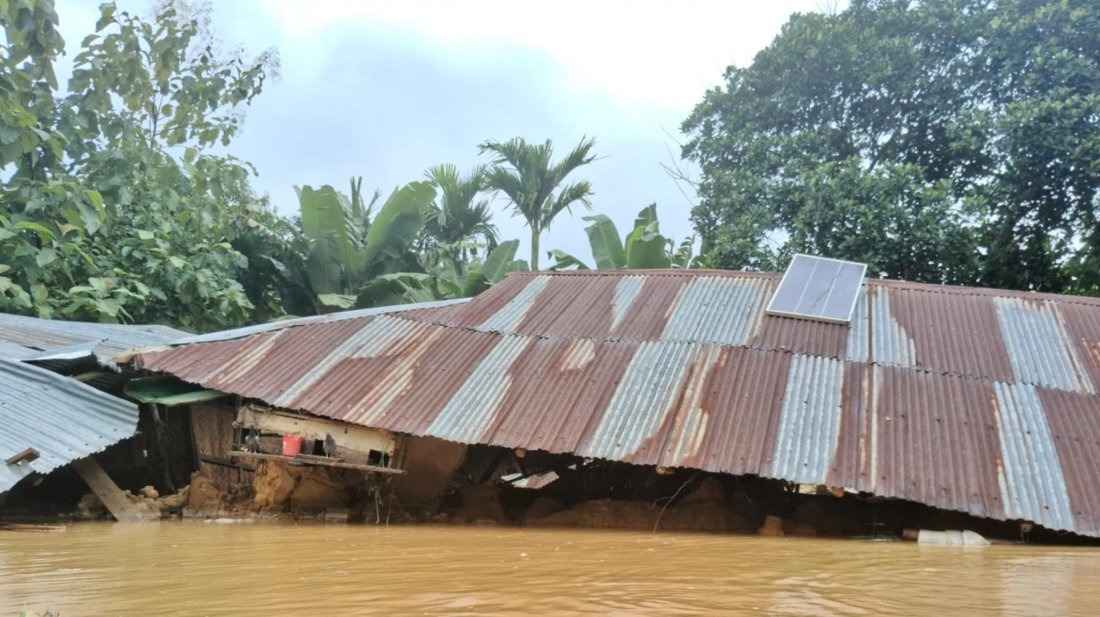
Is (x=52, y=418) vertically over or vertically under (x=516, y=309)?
under

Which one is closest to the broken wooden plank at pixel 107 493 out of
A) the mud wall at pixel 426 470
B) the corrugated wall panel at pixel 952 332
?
the mud wall at pixel 426 470

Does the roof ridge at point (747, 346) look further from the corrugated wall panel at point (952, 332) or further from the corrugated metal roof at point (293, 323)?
the corrugated metal roof at point (293, 323)

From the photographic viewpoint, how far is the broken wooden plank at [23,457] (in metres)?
7.94

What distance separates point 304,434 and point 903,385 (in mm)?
5902

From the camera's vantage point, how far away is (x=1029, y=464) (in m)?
7.98

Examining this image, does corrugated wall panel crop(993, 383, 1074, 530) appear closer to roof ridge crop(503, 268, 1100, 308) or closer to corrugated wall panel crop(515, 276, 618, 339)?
roof ridge crop(503, 268, 1100, 308)

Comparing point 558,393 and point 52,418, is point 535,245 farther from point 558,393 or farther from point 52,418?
point 52,418

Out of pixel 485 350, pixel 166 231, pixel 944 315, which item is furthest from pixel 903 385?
pixel 166 231

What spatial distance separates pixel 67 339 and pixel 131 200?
570 centimetres

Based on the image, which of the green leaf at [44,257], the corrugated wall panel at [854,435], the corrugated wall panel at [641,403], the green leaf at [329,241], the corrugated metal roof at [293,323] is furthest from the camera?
the green leaf at [329,241]

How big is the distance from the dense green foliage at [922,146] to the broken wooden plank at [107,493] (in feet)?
39.8

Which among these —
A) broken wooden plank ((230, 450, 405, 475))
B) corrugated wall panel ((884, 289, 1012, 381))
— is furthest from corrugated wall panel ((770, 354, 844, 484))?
broken wooden plank ((230, 450, 405, 475))

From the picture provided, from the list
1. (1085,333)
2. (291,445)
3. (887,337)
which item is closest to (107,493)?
(291,445)

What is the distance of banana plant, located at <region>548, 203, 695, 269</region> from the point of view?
54.2 ft
